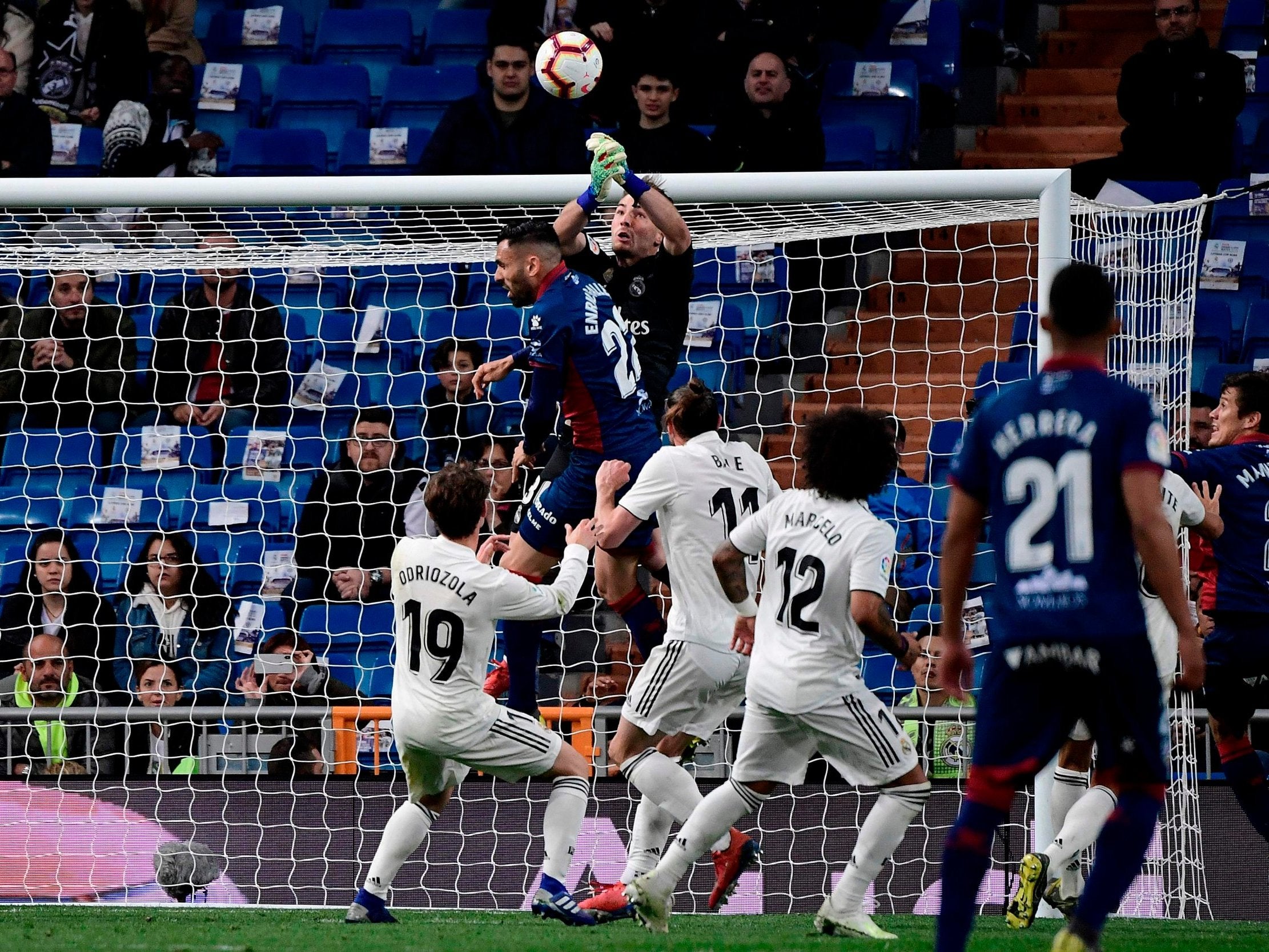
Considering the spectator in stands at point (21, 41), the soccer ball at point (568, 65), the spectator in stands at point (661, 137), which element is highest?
the spectator in stands at point (21, 41)

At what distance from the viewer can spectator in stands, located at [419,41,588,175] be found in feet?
36.7

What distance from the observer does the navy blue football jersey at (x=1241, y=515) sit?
272 inches

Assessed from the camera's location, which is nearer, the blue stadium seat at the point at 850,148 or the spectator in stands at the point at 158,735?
the spectator in stands at the point at 158,735

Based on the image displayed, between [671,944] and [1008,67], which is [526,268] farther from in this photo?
[1008,67]

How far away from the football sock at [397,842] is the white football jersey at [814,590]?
1426 mm

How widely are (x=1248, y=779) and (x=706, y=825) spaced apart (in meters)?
2.48

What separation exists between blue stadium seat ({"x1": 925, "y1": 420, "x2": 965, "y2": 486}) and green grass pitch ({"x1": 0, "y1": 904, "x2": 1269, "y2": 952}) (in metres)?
2.98

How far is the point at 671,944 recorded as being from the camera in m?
5.25

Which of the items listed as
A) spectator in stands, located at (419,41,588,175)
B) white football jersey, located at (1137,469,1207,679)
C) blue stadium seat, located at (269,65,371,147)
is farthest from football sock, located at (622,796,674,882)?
blue stadium seat, located at (269,65,371,147)

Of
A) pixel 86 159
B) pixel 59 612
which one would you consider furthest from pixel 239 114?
pixel 59 612

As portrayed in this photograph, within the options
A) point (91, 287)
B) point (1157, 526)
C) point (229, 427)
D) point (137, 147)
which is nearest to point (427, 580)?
point (1157, 526)

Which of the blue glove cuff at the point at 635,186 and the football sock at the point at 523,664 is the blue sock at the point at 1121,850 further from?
the blue glove cuff at the point at 635,186

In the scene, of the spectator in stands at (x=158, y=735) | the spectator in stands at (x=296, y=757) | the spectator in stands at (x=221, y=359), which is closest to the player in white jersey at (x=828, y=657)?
the spectator in stands at (x=296, y=757)

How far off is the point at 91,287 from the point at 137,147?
1.73 m
